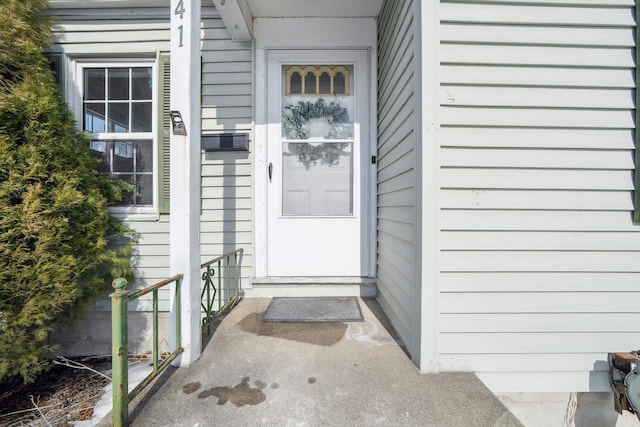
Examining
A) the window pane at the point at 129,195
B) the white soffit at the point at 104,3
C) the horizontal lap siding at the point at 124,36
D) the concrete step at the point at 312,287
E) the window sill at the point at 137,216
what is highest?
the white soffit at the point at 104,3

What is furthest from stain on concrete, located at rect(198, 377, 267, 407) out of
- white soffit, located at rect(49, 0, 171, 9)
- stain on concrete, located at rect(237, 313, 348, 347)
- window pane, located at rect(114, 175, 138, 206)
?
white soffit, located at rect(49, 0, 171, 9)

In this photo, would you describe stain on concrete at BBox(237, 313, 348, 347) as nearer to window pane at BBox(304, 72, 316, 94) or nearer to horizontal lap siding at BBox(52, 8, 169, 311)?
horizontal lap siding at BBox(52, 8, 169, 311)

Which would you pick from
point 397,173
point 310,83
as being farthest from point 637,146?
point 310,83

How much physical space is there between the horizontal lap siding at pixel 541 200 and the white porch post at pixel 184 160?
146cm

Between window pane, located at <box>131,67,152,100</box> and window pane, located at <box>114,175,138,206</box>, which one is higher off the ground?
window pane, located at <box>131,67,152,100</box>

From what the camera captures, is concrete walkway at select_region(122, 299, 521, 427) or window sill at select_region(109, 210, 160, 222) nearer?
concrete walkway at select_region(122, 299, 521, 427)

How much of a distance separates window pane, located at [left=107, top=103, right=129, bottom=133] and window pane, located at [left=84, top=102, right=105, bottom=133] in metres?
0.09

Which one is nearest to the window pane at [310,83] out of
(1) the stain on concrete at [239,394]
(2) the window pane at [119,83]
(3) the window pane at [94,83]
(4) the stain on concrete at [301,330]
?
(2) the window pane at [119,83]

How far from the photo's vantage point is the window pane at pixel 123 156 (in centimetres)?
279

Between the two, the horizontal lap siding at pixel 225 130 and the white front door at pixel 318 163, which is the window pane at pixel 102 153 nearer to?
the horizontal lap siding at pixel 225 130

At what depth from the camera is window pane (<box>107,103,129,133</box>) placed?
9.18 ft

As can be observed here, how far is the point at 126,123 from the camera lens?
281 centimetres

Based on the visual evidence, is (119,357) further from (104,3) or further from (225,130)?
(104,3)

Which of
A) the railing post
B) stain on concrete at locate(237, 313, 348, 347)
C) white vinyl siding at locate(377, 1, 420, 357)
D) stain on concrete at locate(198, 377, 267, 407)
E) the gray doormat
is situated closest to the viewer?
the railing post
